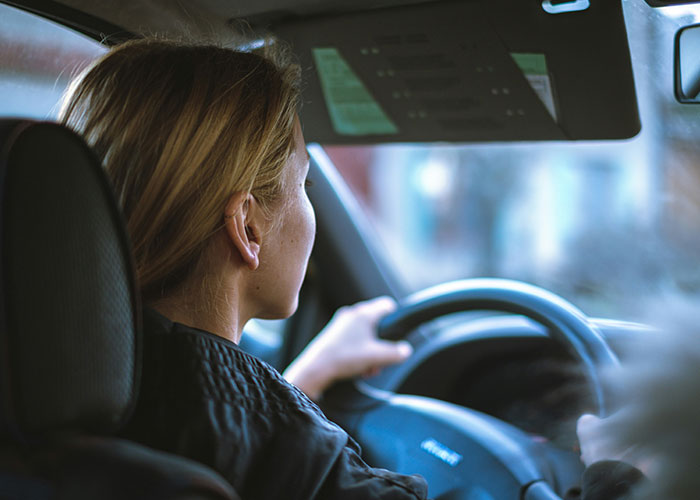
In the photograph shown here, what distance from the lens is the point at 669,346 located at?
4.59 feet

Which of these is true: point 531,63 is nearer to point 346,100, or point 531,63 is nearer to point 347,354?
point 346,100

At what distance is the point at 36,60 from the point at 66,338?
1111mm

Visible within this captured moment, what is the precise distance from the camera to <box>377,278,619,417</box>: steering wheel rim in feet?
5.69

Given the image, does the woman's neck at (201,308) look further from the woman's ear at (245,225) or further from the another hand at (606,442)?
the another hand at (606,442)

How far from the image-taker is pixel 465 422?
1.97 meters

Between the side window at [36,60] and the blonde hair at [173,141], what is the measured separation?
0.43 metres

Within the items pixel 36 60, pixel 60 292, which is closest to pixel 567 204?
pixel 36 60

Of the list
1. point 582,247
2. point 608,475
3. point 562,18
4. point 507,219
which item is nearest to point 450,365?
point 608,475

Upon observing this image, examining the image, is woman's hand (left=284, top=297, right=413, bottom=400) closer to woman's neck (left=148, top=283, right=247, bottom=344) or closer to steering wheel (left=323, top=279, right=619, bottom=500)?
steering wheel (left=323, top=279, right=619, bottom=500)

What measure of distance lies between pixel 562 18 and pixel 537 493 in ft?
3.39

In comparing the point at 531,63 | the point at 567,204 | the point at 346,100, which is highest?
the point at 531,63

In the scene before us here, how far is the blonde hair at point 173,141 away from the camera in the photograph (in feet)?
3.84

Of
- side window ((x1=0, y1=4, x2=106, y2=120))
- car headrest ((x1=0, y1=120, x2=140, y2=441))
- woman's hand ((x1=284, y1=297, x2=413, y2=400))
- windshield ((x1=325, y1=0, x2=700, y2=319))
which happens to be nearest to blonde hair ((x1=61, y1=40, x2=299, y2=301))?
car headrest ((x1=0, y1=120, x2=140, y2=441))

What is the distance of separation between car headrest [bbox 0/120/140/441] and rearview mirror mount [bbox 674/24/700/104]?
3.47 ft
